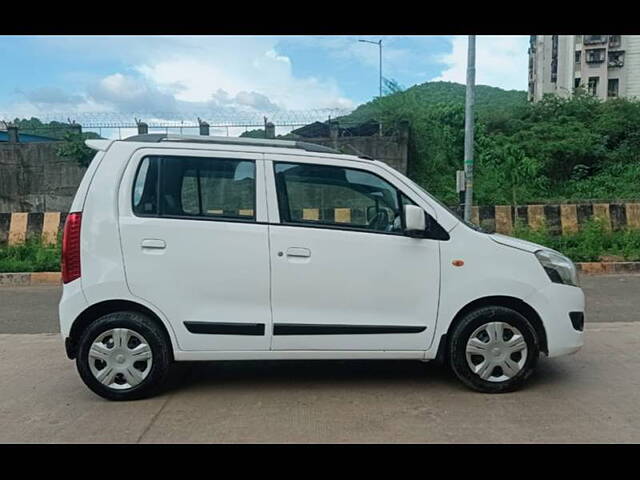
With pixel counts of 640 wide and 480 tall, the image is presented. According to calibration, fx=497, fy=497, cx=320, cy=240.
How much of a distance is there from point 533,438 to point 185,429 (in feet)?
7.49

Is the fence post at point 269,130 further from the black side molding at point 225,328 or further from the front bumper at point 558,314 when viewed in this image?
the front bumper at point 558,314

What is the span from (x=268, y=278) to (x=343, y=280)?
22.3 inches

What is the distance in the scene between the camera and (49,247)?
9.72 meters

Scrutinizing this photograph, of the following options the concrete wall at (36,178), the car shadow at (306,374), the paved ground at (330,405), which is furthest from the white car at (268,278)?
the concrete wall at (36,178)

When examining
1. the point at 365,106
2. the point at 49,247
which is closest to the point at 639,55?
the point at 365,106

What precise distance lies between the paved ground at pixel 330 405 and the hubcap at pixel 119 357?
7.8 inches

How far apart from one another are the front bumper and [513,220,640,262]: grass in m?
5.59

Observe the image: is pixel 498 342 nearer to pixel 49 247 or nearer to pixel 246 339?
pixel 246 339

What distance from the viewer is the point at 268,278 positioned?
375 centimetres

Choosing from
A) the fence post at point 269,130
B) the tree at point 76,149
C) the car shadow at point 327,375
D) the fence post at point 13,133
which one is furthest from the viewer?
the fence post at point 13,133

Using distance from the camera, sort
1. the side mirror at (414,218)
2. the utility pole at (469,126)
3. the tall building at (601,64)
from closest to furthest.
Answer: the side mirror at (414,218) < the utility pole at (469,126) < the tall building at (601,64)

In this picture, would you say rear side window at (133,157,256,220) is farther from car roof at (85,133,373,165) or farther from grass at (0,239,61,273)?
grass at (0,239,61,273)

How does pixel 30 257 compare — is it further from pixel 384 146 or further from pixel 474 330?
pixel 384 146

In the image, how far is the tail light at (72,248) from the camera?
3709mm
